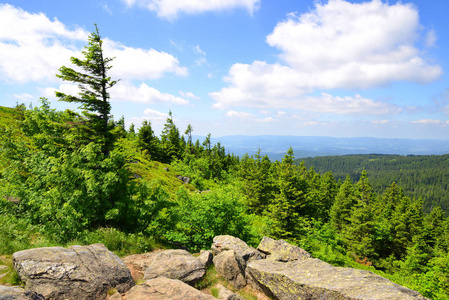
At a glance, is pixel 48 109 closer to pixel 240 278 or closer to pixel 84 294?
pixel 84 294

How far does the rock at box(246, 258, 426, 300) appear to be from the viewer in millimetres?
8547

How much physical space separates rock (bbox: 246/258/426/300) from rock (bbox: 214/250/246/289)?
0.56 m

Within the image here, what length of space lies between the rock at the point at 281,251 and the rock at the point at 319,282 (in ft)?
5.86

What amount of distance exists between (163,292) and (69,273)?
3.48 m

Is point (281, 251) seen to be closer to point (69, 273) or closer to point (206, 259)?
point (206, 259)

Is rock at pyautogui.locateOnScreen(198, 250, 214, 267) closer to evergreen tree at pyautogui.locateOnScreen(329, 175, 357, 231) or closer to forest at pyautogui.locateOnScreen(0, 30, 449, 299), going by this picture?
forest at pyautogui.locateOnScreen(0, 30, 449, 299)

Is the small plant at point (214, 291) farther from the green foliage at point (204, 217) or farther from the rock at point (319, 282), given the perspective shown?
the green foliage at point (204, 217)

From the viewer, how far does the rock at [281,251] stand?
14.2m

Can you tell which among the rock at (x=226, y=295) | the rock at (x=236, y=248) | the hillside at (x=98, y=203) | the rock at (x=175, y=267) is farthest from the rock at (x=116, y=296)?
the rock at (x=236, y=248)

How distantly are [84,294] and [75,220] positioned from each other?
5.95 m

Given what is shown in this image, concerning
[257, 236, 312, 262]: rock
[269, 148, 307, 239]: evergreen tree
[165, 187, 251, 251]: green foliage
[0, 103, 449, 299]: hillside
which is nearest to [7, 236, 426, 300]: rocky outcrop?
[0, 103, 449, 299]: hillside

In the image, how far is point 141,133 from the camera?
2598 inches

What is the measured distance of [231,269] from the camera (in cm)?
1198

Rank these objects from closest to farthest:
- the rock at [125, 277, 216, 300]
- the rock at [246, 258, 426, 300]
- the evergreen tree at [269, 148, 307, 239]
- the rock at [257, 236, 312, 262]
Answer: the rock at [125, 277, 216, 300] < the rock at [246, 258, 426, 300] < the rock at [257, 236, 312, 262] < the evergreen tree at [269, 148, 307, 239]
